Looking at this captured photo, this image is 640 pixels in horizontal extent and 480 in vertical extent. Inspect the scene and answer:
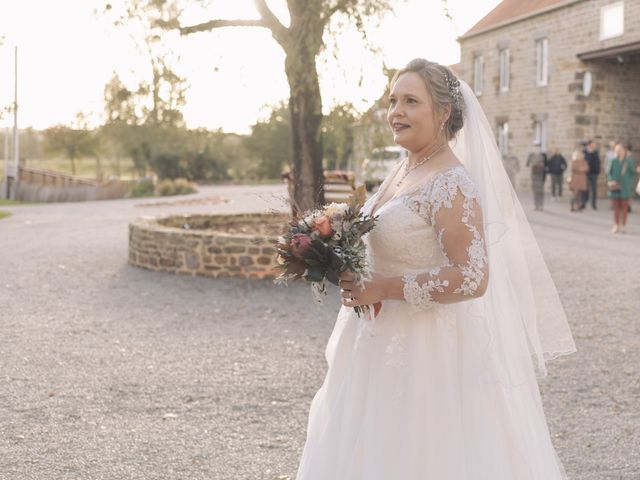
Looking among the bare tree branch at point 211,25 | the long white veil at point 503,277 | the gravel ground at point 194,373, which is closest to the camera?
the long white veil at point 503,277

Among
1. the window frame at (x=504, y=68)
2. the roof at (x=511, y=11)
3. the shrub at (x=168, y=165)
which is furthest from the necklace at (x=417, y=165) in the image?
the shrub at (x=168, y=165)

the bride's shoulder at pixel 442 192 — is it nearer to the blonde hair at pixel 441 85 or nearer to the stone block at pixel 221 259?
the blonde hair at pixel 441 85

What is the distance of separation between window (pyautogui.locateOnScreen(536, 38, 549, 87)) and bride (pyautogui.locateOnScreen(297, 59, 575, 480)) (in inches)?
1250

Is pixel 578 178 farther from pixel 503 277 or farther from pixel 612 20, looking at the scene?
pixel 503 277

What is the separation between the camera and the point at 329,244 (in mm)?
3217

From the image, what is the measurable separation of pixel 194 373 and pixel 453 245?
459cm

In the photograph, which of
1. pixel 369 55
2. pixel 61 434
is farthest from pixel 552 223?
pixel 61 434

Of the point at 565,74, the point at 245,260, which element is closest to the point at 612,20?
the point at 565,74

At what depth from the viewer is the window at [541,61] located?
33969 mm

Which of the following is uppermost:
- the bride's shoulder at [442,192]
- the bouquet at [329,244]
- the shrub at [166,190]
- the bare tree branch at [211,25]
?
the bare tree branch at [211,25]

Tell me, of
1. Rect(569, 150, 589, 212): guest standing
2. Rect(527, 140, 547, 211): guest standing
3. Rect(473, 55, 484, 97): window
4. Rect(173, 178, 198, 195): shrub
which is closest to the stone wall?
Rect(173, 178, 198, 195): shrub

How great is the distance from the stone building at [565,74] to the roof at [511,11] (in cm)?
6

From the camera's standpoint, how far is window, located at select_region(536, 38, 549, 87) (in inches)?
1337

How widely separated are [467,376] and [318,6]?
1050cm
